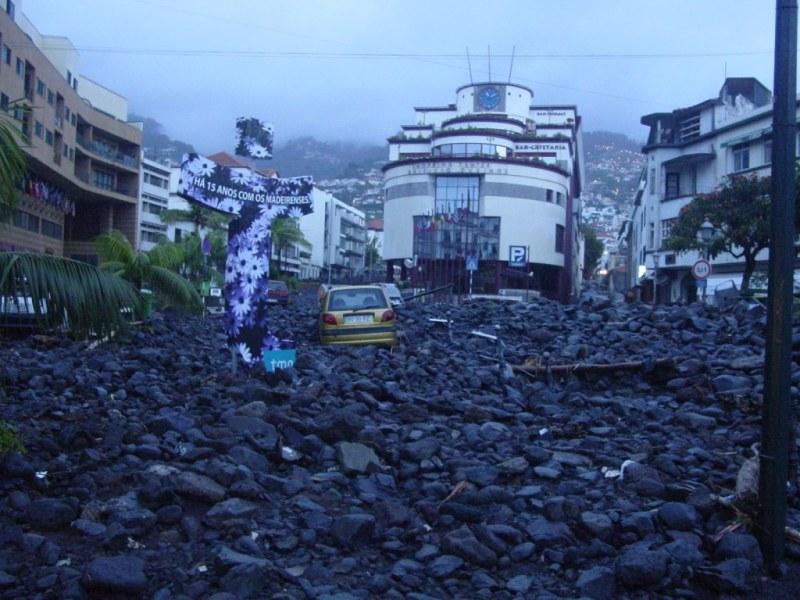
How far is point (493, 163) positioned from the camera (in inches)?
2512

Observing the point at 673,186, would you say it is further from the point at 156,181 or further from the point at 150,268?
the point at 156,181

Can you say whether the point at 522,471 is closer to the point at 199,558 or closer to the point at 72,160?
the point at 199,558

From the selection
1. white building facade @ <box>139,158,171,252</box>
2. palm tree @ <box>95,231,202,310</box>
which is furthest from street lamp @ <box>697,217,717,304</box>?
white building facade @ <box>139,158,171,252</box>

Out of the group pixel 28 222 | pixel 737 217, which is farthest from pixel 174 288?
pixel 28 222

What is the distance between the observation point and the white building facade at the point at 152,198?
82.2m

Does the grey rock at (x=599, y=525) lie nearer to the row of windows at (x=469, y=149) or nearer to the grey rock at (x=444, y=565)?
the grey rock at (x=444, y=565)

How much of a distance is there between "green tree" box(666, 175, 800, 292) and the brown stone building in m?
29.2

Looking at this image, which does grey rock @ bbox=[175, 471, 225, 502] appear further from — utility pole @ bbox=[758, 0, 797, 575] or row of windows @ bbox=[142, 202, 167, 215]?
row of windows @ bbox=[142, 202, 167, 215]

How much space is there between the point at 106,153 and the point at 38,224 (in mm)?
13881

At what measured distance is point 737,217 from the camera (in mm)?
36000

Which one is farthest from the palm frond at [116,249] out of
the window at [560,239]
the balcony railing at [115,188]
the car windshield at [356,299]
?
the window at [560,239]

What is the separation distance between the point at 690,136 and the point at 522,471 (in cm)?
5075

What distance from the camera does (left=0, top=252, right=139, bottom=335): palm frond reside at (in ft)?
21.2

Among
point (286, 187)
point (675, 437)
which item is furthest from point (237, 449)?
point (286, 187)
